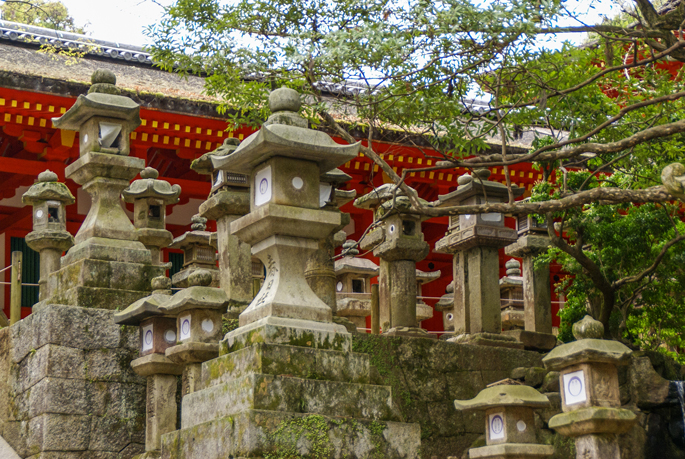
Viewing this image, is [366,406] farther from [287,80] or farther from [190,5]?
[190,5]

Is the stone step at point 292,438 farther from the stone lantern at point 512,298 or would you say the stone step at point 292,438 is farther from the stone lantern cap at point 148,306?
the stone lantern at point 512,298

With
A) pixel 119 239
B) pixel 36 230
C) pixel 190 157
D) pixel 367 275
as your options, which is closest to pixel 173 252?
pixel 190 157

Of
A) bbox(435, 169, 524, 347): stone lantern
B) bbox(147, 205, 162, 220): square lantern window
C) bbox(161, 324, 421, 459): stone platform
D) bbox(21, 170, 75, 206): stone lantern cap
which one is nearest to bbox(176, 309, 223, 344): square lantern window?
bbox(161, 324, 421, 459): stone platform

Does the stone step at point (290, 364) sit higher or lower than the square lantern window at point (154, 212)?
lower

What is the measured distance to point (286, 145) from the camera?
570 centimetres

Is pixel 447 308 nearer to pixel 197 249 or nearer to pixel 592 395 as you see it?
pixel 197 249

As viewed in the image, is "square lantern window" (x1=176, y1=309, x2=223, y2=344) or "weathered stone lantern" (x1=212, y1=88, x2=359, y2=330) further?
"square lantern window" (x1=176, y1=309, x2=223, y2=344)

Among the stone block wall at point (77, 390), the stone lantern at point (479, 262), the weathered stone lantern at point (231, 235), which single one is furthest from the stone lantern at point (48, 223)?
the stone lantern at point (479, 262)

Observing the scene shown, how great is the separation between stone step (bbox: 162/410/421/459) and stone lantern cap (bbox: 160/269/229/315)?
3.99ft

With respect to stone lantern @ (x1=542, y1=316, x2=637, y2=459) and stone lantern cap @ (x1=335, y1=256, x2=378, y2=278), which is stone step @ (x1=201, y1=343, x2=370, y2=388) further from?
stone lantern cap @ (x1=335, y1=256, x2=378, y2=278)

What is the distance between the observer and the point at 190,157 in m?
14.2

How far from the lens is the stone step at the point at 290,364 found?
5398mm

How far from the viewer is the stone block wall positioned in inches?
285

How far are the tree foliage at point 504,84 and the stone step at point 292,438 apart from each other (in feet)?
8.12
